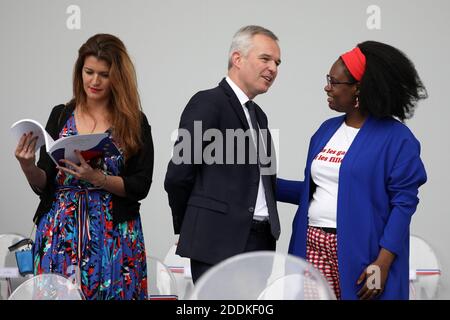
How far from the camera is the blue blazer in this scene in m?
2.98

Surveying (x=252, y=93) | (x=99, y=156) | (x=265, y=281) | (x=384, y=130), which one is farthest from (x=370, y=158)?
(x=265, y=281)

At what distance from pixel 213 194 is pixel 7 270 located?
2250 millimetres

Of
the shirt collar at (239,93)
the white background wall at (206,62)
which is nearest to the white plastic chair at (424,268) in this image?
the white background wall at (206,62)

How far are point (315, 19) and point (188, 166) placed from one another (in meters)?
3.41

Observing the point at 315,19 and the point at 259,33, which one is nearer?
the point at 259,33

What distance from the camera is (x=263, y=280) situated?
1.82 m

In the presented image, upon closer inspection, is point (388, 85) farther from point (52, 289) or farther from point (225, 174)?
point (52, 289)

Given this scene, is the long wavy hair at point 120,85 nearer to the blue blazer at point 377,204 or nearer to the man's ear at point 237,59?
the man's ear at point 237,59

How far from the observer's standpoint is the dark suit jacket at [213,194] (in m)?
2.99

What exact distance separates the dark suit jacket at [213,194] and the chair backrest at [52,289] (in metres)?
0.72

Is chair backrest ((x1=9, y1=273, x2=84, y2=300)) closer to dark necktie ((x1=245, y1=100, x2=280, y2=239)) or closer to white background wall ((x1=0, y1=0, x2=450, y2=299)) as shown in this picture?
dark necktie ((x1=245, y1=100, x2=280, y2=239))

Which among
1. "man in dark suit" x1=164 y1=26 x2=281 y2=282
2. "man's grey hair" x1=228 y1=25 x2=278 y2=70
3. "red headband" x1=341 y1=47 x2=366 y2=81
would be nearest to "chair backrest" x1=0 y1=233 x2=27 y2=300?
"man in dark suit" x1=164 y1=26 x2=281 y2=282

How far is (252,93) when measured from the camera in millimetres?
3248
